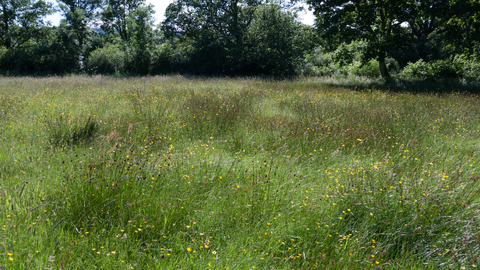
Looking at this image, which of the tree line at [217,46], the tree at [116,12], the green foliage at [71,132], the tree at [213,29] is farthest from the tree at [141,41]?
the green foliage at [71,132]

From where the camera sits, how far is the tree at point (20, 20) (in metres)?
31.8

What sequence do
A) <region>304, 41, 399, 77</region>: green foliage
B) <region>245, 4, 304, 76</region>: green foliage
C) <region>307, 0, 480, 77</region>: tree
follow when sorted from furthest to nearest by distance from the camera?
<region>245, 4, 304, 76</region>: green foliage → <region>304, 41, 399, 77</region>: green foliage → <region>307, 0, 480, 77</region>: tree

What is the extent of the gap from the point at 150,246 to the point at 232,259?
30.9 inches

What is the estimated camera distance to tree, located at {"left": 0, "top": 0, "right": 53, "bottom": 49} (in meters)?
31.8

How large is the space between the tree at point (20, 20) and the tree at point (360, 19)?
33833 millimetres

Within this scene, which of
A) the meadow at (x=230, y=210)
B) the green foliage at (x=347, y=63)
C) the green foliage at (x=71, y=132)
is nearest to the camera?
the meadow at (x=230, y=210)

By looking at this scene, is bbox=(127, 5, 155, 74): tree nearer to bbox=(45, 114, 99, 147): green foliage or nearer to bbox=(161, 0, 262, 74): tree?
bbox=(161, 0, 262, 74): tree

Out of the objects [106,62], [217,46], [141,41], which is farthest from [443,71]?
[106,62]

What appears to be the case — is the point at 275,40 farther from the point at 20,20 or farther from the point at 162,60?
the point at 20,20

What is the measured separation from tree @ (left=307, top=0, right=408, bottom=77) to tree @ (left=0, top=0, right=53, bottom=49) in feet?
111

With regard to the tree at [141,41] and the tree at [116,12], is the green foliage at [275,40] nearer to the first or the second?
the tree at [141,41]

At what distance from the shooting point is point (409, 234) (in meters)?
2.64

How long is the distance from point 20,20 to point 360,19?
1503 inches

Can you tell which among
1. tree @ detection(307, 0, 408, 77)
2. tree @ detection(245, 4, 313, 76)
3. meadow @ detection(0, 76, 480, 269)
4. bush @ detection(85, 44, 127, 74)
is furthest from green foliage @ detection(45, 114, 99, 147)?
bush @ detection(85, 44, 127, 74)
